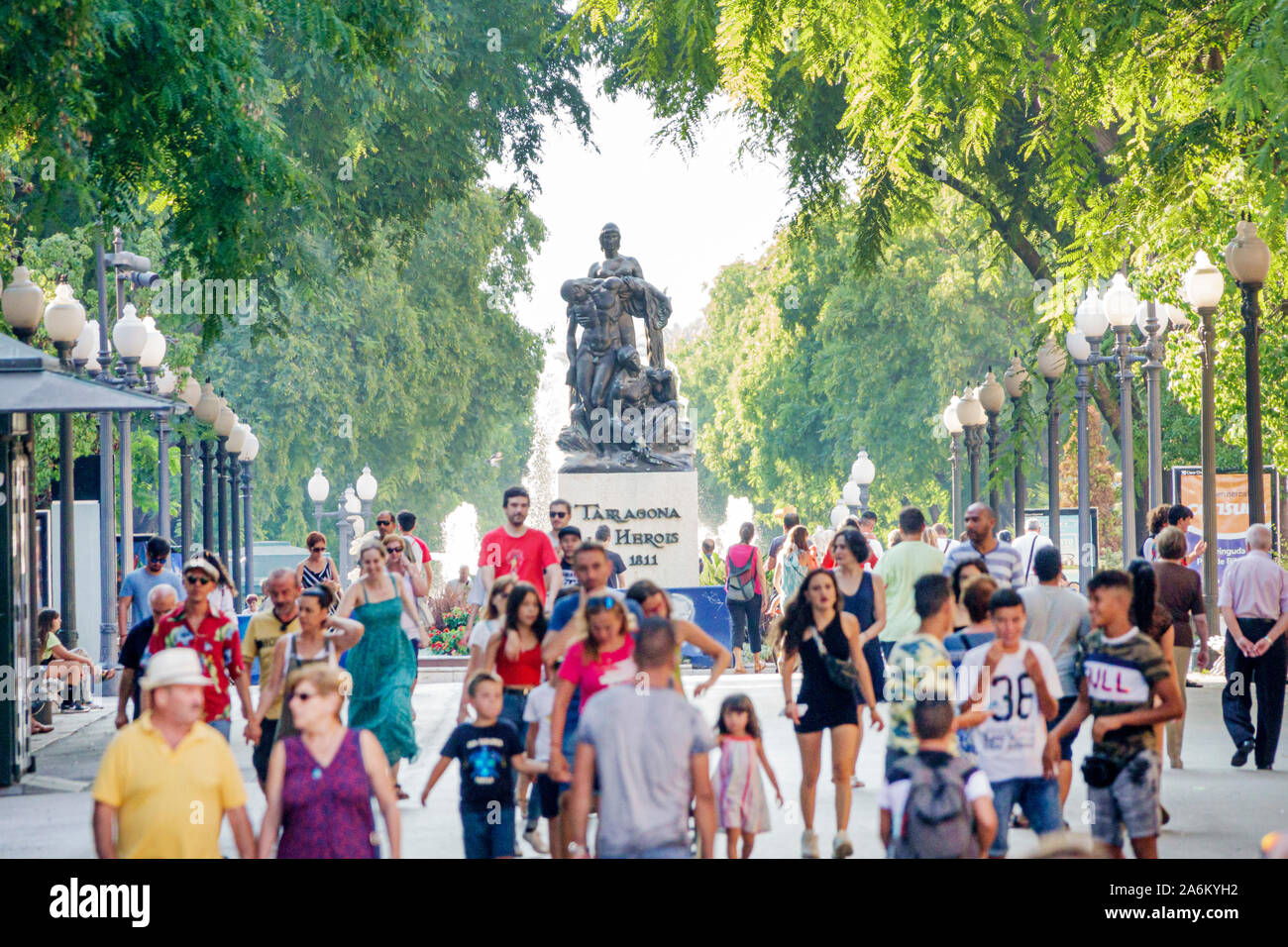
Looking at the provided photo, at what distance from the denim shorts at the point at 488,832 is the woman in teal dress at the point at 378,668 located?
346cm

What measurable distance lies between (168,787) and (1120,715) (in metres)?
4.16

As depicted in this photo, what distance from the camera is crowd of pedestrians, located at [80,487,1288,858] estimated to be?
683 cm

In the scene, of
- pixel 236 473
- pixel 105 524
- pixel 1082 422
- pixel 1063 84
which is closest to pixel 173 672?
pixel 1063 84

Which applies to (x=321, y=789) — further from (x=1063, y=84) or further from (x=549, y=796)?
(x=1063, y=84)

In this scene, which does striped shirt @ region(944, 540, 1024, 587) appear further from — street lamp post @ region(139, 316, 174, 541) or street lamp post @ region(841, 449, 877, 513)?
street lamp post @ region(841, 449, 877, 513)

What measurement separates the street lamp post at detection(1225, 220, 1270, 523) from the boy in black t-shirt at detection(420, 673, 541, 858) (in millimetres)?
9226

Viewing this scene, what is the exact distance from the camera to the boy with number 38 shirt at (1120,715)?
8.37 m

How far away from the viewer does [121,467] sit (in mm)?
25516

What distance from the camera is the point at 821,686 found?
10445mm

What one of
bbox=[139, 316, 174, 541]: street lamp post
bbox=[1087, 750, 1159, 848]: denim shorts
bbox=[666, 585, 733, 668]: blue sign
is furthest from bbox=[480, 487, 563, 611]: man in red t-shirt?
bbox=[666, 585, 733, 668]: blue sign

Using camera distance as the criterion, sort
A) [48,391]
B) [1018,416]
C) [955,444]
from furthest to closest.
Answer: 1. [955,444]
2. [1018,416]
3. [48,391]

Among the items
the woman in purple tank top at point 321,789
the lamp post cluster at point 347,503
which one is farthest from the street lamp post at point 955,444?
the woman in purple tank top at point 321,789

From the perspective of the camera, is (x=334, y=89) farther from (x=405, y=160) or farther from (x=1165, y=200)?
(x=1165, y=200)
